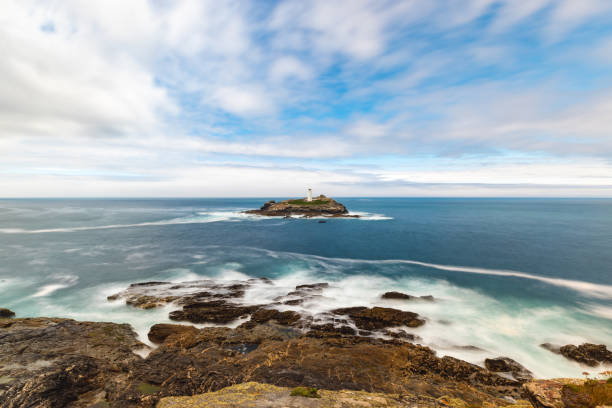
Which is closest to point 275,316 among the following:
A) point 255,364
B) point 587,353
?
point 255,364

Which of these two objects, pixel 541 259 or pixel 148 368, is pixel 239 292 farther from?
pixel 541 259

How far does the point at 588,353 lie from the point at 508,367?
605cm

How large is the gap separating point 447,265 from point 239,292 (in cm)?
3045

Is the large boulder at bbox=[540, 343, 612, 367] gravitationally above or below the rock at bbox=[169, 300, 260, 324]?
below

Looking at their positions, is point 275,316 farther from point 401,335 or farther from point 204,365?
point 401,335

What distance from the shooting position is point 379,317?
765 inches

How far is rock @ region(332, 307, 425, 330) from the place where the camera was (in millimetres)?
18609

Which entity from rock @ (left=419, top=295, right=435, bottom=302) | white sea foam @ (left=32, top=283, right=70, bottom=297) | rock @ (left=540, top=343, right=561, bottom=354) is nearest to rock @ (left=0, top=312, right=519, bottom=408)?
rock @ (left=540, top=343, right=561, bottom=354)

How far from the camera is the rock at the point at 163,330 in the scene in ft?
55.0

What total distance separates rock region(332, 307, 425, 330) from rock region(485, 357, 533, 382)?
4.92 metres

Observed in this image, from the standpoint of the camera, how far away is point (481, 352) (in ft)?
51.9

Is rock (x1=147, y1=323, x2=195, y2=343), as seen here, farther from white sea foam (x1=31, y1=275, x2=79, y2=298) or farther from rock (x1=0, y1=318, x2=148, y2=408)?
white sea foam (x1=31, y1=275, x2=79, y2=298)

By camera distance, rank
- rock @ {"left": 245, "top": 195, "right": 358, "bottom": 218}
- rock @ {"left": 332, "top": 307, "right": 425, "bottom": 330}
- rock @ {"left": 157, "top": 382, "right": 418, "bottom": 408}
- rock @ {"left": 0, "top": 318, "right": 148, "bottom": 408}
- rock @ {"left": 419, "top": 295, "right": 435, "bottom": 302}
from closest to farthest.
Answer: rock @ {"left": 157, "top": 382, "right": 418, "bottom": 408} < rock @ {"left": 0, "top": 318, "right": 148, "bottom": 408} < rock @ {"left": 332, "top": 307, "right": 425, "bottom": 330} < rock @ {"left": 419, "top": 295, "right": 435, "bottom": 302} < rock @ {"left": 245, "top": 195, "right": 358, "bottom": 218}

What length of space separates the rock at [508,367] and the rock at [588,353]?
407 cm
